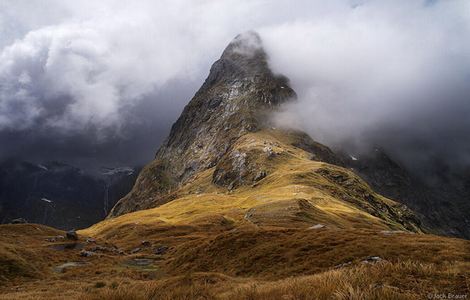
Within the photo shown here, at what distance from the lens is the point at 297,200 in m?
112

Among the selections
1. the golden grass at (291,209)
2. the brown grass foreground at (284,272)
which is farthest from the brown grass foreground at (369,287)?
the golden grass at (291,209)

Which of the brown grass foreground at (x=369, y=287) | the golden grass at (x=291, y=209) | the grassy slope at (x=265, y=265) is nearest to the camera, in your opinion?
the brown grass foreground at (x=369, y=287)

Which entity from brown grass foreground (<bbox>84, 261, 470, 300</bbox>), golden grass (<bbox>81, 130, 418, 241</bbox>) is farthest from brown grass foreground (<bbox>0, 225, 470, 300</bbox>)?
golden grass (<bbox>81, 130, 418, 241</bbox>)

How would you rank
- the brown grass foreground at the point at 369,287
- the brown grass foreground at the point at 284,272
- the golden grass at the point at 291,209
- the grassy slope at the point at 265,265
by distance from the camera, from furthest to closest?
the golden grass at the point at 291,209 < the grassy slope at the point at 265,265 < the brown grass foreground at the point at 284,272 < the brown grass foreground at the point at 369,287

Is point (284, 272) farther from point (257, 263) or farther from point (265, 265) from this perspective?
point (257, 263)

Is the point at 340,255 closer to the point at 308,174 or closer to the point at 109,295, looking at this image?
the point at 109,295

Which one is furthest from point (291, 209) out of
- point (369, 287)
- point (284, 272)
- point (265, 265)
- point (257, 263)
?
point (369, 287)

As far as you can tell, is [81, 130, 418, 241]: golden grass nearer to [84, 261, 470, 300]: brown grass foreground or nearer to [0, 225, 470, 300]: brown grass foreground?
[0, 225, 470, 300]: brown grass foreground

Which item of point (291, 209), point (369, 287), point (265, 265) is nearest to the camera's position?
point (369, 287)

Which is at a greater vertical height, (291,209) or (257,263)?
(291,209)

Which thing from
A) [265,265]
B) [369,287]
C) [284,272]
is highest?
[369,287]

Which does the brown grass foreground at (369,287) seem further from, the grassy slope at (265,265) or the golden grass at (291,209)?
the golden grass at (291,209)

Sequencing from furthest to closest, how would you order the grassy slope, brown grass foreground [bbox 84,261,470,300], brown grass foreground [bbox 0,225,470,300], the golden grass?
the golden grass < the grassy slope < brown grass foreground [bbox 0,225,470,300] < brown grass foreground [bbox 84,261,470,300]

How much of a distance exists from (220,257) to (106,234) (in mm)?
111205
